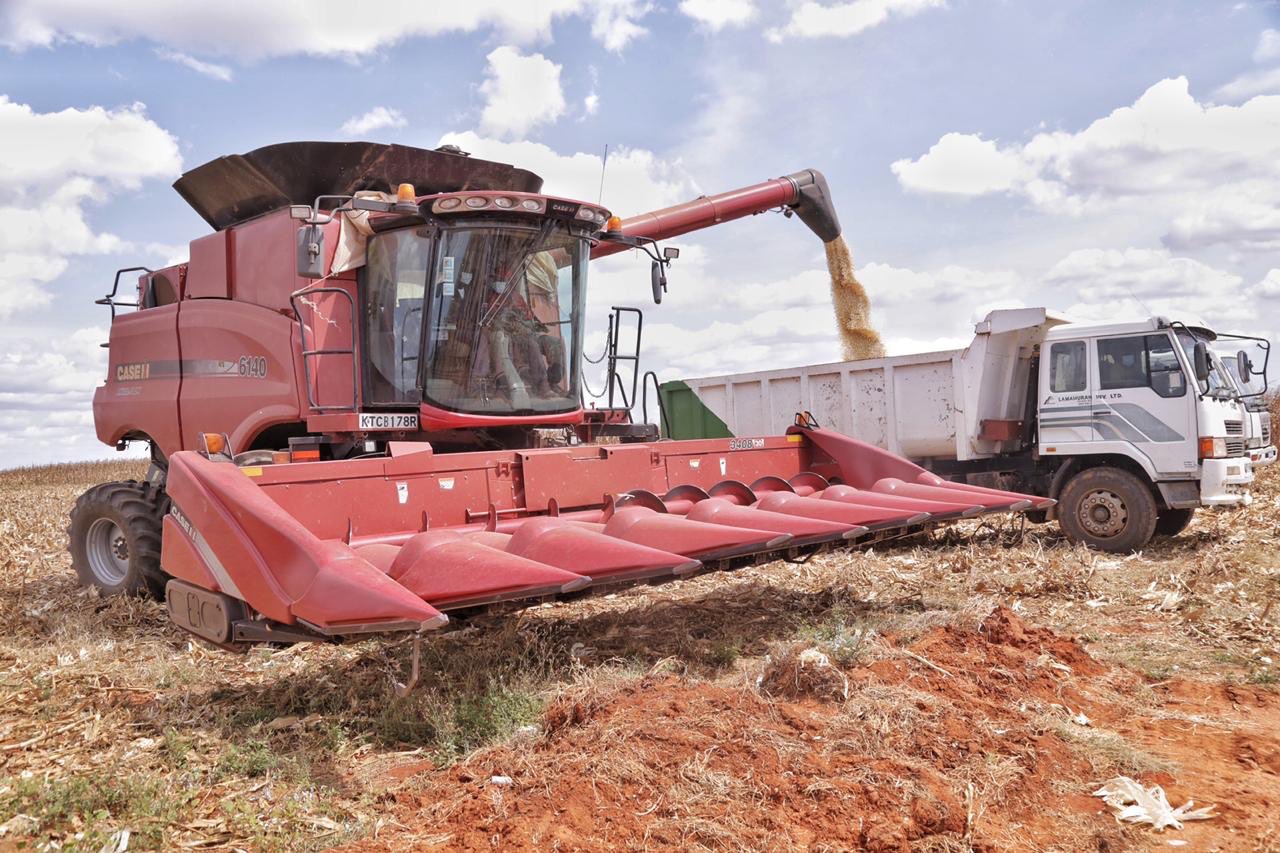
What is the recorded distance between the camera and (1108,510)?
1007cm

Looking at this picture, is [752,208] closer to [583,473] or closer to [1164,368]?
[1164,368]

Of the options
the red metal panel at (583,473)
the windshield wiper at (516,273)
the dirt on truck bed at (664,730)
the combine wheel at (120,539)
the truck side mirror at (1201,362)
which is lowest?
the dirt on truck bed at (664,730)

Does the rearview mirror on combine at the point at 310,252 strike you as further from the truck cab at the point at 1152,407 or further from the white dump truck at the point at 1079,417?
the truck cab at the point at 1152,407

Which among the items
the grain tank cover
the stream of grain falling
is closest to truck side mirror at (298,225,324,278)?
the grain tank cover

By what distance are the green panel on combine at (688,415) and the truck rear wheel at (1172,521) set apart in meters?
5.43

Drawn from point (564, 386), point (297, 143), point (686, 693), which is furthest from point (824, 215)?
point (686, 693)

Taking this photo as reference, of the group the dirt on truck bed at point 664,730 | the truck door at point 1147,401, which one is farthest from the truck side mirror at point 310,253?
the truck door at point 1147,401

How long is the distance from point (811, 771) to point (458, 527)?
103 inches

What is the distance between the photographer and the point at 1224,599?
24.2 ft

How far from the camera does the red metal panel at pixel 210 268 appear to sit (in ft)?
24.6

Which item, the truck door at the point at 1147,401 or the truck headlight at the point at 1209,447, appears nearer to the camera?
the truck headlight at the point at 1209,447

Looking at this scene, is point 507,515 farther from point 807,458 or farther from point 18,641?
point 18,641

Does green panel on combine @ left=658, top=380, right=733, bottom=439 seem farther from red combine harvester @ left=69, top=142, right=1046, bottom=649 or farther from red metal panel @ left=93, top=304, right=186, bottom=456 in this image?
red metal panel @ left=93, top=304, right=186, bottom=456

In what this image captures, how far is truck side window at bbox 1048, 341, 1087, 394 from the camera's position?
1033 cm
